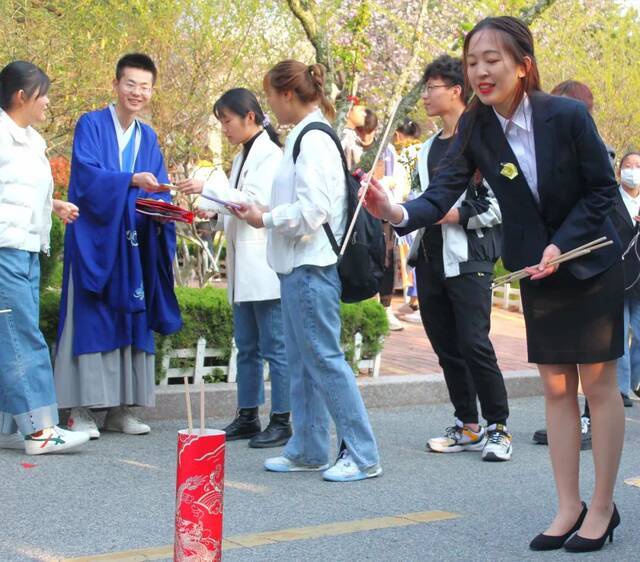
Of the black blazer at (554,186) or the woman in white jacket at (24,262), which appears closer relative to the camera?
the black blazer at (554,186)

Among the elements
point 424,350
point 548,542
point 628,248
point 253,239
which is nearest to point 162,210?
point 253,239

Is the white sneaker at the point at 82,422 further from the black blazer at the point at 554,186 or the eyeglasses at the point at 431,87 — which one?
the black blazer at the point at 554,186

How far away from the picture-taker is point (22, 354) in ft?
19.2

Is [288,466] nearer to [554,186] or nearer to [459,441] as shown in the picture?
[459,441]

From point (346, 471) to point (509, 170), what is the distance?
1.86 meters

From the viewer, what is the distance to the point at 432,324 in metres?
6.25

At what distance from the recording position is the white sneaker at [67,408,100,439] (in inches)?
251

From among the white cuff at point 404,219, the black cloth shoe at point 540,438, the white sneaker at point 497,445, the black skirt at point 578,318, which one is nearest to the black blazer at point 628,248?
the black cloth shoe at point 540,438

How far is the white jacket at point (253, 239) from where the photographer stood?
620 centimetres

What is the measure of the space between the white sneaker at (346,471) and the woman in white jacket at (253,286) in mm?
897

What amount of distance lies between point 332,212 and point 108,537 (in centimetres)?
187

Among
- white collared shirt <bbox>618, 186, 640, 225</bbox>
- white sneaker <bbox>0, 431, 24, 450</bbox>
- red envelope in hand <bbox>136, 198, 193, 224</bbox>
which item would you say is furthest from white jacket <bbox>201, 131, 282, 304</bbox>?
white collared shirt <bbox>618, 186, 640, 225</bbox>

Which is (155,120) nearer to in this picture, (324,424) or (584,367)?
(324,424)

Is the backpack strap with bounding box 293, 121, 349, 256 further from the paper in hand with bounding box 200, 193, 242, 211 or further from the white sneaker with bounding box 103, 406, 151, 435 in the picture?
the white sneaker with bounding box 103, 406, 151, 435
